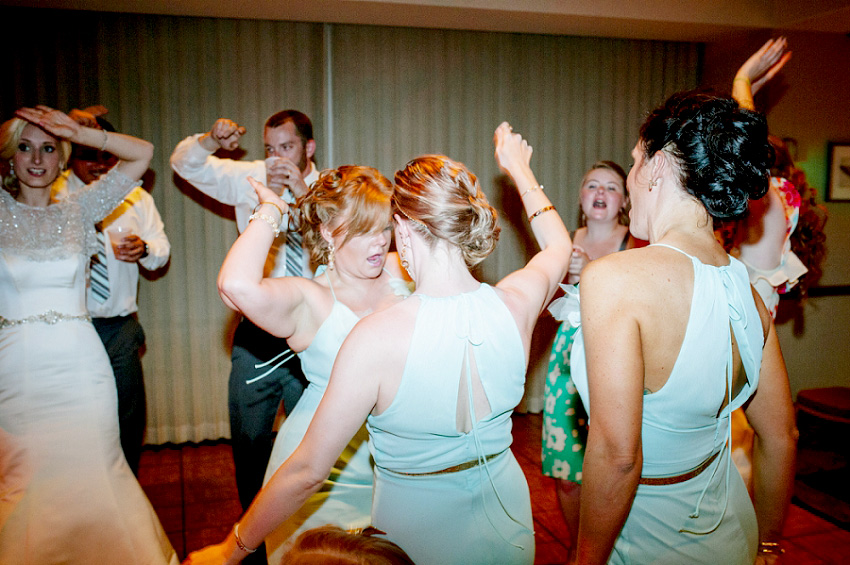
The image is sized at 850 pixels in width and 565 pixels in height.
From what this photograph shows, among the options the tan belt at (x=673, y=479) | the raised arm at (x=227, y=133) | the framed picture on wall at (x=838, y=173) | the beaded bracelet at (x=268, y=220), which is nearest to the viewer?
the tan belt at (x=673, y=479)

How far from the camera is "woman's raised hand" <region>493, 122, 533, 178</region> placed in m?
1.82

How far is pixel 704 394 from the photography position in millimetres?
1185

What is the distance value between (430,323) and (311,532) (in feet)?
1.57

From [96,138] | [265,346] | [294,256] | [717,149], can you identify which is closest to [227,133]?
[96,138]

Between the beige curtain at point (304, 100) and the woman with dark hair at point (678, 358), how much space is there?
3128 millimetres

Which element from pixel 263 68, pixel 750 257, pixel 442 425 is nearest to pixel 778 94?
pixel 750 257

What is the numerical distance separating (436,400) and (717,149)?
2.45 feet

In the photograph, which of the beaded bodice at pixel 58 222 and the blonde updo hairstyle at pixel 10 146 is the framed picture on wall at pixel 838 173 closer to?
the beaded bodice at pixel 58 222

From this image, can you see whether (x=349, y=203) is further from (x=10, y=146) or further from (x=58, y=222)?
(x=10, y=146)

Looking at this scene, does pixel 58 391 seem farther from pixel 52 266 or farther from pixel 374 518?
pixel 374 518

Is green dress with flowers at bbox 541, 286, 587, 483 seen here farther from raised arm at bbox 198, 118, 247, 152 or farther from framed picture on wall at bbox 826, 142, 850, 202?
framed picture on wall at bbox 826, 142, 850, 202

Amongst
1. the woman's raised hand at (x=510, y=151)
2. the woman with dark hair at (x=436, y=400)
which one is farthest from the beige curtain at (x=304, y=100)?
the woman with dark hair at (x=436, y=400)

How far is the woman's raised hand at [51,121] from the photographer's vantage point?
2400 millimetres

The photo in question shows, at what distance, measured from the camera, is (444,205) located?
1.28 meters
